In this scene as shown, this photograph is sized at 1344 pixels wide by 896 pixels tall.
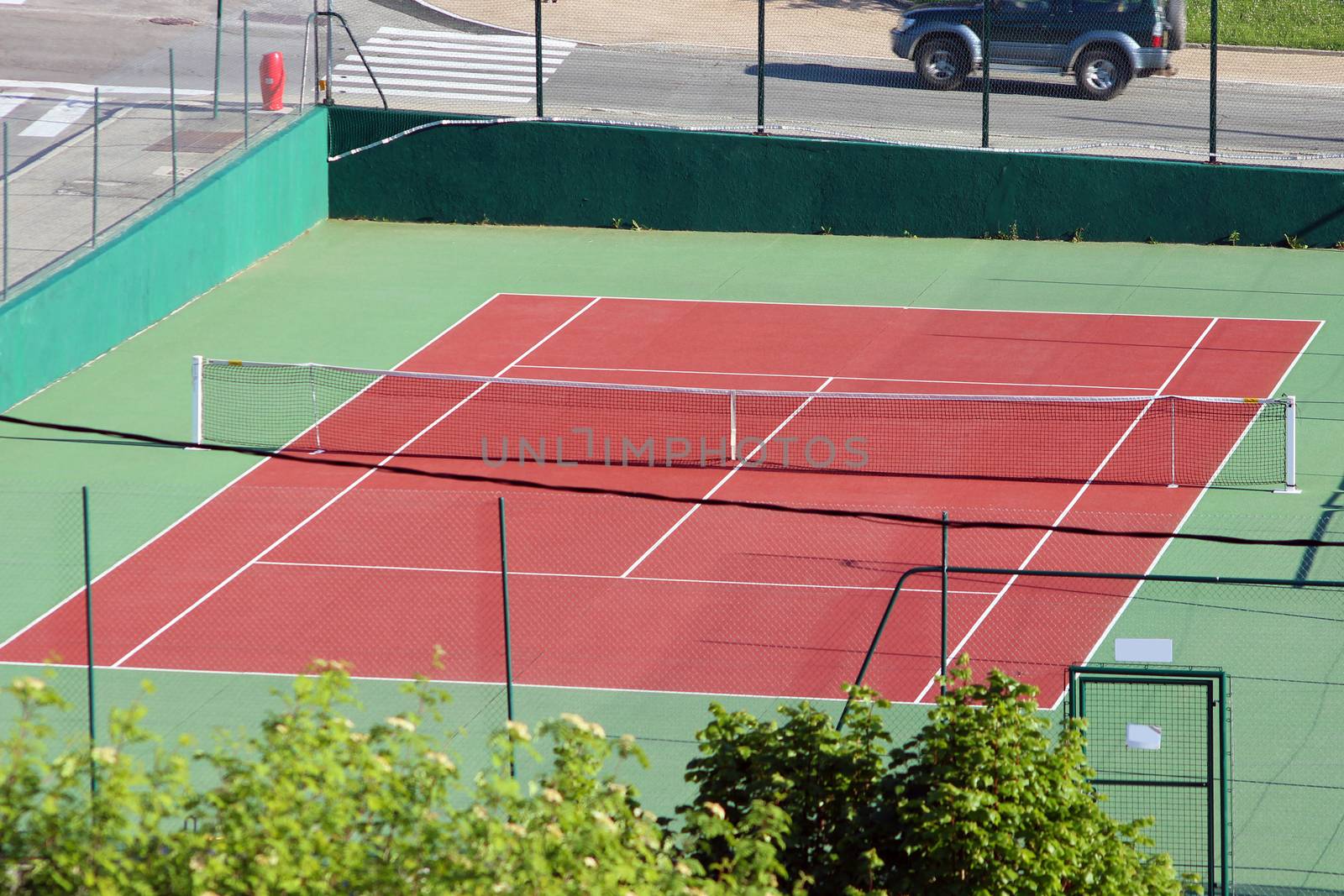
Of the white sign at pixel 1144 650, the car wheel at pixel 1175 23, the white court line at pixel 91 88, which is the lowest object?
the white sign at pixel 1144 650

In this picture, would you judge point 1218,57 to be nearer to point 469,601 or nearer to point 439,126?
point 439,126

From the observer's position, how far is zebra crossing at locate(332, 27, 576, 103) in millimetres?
32438

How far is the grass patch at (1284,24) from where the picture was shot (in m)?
34.3

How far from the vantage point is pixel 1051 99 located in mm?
32469

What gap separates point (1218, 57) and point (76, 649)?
961 inches

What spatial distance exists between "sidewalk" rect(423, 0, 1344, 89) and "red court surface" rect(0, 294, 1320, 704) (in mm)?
10168

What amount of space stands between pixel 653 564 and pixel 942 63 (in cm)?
1559

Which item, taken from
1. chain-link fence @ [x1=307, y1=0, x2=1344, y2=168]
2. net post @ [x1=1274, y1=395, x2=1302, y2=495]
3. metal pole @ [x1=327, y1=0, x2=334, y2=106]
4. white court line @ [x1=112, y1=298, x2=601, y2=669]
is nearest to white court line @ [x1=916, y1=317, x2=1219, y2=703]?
net post @ [x1=1274, y1=395, x2=1302, y2=495]

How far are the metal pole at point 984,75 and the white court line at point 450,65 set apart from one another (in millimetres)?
7054

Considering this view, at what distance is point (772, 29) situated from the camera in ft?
117

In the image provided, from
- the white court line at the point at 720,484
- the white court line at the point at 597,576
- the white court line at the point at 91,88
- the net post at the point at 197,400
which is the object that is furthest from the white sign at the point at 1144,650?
the white court line at the point at 91,88

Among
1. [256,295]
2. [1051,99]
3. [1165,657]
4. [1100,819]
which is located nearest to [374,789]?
[1100,819]

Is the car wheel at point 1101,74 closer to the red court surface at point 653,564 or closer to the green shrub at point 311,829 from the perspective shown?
the red court surface at point 653,564

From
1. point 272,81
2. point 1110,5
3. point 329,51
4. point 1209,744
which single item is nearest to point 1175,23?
point 1110,5
